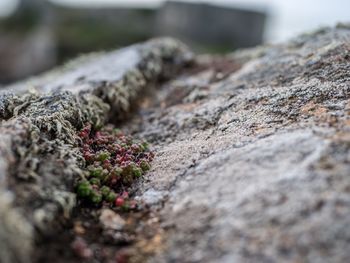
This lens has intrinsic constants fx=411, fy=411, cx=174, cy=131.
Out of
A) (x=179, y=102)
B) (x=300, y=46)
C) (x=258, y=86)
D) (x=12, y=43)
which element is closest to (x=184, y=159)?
(x=258, y=86)

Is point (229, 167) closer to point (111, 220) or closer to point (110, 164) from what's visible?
point (111, 220)

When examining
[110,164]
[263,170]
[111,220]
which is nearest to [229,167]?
[263,170]

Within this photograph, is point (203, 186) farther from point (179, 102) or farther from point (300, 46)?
point (300, 46)

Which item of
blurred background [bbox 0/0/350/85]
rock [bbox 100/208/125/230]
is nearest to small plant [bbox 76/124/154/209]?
rock [bbox 100/208/125/230]

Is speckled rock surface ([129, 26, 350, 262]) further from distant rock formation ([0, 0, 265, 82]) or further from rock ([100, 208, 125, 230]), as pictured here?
distant rock formation ([0, 0, 265, 82])

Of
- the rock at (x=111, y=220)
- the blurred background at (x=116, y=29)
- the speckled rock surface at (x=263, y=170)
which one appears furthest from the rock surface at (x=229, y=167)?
the blurred background at (x=116, y=29)

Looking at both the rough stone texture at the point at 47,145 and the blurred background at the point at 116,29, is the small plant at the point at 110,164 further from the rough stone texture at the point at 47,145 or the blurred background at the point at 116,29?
the blurred background at the point at 116,29
